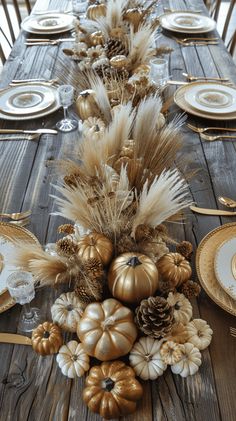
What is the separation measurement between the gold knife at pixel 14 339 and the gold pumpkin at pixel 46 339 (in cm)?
2

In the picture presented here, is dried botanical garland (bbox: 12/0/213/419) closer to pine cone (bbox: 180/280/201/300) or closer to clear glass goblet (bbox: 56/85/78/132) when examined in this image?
pine cone (bbox: 180/280/201/300)

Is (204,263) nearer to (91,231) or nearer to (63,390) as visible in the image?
(91,231)

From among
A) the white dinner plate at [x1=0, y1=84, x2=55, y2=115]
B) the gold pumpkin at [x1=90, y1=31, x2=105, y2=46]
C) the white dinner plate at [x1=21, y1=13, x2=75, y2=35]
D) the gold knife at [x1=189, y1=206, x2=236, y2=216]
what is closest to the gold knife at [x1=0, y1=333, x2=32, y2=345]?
the gold knife at [x1=189, y1=206, x2=236, y2=216]

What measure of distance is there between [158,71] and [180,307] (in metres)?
1.03

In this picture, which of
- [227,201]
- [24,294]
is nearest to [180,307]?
[24,294]

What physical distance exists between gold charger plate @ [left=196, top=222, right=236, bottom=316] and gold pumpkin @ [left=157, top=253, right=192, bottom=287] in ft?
0.19

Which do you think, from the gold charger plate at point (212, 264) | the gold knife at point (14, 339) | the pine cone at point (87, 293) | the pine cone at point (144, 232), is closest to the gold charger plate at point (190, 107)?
the gold charger plate at point (212, 264)

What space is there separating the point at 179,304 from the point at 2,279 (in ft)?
1.20

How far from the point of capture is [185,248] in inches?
37.2

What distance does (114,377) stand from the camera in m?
0.71

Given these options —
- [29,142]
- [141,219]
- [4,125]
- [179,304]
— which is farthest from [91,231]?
[4,125]

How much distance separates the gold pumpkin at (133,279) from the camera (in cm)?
79

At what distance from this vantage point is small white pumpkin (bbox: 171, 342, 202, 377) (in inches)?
29.4

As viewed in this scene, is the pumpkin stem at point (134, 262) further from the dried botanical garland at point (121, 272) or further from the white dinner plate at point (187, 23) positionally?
the white dinner plate at point (187, 23)
